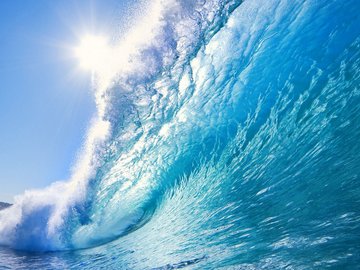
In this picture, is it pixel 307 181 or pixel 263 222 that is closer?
pixel 263 222

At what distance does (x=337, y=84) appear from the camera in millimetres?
5035

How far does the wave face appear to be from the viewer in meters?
3.41

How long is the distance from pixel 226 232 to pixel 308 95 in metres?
3.13

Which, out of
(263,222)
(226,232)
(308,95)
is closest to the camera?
(263,222)

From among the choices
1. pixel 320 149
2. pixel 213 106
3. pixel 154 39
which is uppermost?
pixel 154 39

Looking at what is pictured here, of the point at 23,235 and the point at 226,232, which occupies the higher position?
the point at 23,235

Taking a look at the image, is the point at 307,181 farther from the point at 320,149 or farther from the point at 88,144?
the point at 88,144

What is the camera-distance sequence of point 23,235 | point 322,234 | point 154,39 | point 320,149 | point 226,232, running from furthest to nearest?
point 23,235 < point 154,39 < point 320,149 < point 226,232 < point 322,234

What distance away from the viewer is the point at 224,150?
7.15 meters

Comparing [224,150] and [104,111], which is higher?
[104,111]

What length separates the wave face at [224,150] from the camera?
3406 millimetres

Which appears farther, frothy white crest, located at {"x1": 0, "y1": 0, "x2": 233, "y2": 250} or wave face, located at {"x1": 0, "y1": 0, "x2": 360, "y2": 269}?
frothy white crest, located at {"x1": 0, "y1": 0, "x2": 233, "y2": 250}

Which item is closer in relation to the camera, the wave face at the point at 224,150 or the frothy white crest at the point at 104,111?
the wave face at the point at 224,150

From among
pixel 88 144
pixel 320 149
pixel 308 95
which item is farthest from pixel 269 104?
pixel 88 144
